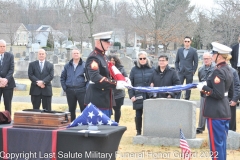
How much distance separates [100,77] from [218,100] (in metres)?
1.72

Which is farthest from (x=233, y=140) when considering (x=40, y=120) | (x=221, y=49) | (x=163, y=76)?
(x=40, y=120)

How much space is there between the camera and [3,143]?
234 inches

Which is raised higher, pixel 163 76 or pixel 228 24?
pixel 228 24

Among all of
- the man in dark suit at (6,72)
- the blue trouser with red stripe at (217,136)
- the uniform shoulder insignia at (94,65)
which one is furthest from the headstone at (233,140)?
the man in dark suit at (6,72)

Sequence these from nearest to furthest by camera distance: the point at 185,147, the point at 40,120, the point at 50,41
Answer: the point at 40,120
the point at 185,147
the point at 50,41

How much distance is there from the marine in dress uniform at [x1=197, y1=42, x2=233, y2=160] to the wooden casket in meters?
Result: 2.09

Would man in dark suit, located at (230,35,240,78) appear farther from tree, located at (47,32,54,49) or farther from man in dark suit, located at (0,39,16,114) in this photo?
tree, located at (47,32,54,49)

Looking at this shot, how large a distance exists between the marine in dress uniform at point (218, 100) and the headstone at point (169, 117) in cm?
210

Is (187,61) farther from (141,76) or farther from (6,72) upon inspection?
(6,72)

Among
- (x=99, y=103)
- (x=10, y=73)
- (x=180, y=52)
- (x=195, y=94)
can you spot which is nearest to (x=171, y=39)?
(x=195, y=94)

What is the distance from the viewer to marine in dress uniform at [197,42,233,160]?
666cm

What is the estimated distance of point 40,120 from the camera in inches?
232

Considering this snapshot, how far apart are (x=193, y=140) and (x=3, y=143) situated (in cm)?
423

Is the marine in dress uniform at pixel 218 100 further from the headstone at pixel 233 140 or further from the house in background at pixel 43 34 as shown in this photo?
the house in background at pixel 43 34
